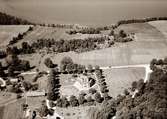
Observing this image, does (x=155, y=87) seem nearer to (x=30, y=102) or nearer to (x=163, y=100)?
(x=163, y=100)

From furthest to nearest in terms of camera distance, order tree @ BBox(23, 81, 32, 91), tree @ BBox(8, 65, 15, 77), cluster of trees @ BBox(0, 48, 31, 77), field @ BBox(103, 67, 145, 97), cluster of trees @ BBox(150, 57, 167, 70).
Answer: cluster of trees @ BBox(150, 57, 167, 70) < cluster of trees @ BBox(0, 48, 31, 77) < tree @ BBox(8, 65, 15, 77) < tree @ BBox(23, 81, 32, 91) < field @ BBox(103, 67, 145, 97)

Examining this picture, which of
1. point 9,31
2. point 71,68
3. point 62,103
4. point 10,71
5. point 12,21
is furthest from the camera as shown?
point 12,21

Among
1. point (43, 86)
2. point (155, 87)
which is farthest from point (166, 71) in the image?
point (43, 86)

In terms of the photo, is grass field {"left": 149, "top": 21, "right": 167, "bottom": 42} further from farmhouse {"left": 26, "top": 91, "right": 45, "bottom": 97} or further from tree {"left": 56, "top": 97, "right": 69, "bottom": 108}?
farmhouse {"left": 26, "top": 91, "right": 45, "bottom": 97}

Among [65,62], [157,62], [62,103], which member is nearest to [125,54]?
[157,62]

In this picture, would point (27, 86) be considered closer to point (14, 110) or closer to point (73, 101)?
point (14, 110)

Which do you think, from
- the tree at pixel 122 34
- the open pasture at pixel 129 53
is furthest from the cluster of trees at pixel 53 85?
the tree at pixel 122 34

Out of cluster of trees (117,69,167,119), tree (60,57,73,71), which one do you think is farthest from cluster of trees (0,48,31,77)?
cluster of trees (117,69,167,119)
